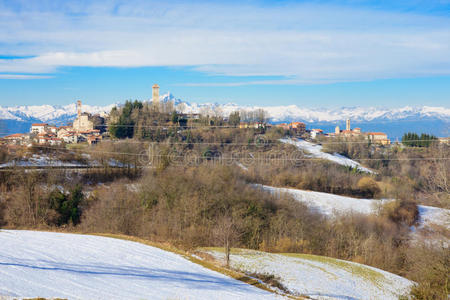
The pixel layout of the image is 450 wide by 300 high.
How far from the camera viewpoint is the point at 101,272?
14.4m

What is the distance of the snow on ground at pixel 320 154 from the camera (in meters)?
63.5

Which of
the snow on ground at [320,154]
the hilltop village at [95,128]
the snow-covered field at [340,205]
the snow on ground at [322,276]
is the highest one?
the hilltop village at [95,128]

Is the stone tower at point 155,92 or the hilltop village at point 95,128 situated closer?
the hilltop village at point 95,128

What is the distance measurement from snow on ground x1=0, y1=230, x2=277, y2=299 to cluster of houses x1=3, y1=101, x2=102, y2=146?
28.4 meters

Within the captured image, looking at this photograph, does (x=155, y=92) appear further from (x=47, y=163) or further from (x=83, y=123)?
(x=47, y=163)

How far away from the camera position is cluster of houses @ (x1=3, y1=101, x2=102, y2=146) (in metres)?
45.0

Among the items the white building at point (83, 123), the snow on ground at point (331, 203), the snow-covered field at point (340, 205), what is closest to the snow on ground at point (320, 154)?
the snow on ground at point (331, 203)

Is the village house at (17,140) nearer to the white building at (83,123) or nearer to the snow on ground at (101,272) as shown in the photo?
the white building at (83,123)

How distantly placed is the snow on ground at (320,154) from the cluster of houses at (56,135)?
1382 inches

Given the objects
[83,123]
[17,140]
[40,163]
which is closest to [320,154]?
[83,123]

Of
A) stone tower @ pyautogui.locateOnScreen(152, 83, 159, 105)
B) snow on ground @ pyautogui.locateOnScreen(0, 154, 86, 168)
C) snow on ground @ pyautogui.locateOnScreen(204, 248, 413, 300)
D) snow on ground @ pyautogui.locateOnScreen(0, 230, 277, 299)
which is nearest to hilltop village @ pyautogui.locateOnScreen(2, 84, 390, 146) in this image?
stone tower @ pyautogui.locateOnScreen(152, 83, 159, 105)

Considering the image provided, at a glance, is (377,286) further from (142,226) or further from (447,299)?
(142,226)

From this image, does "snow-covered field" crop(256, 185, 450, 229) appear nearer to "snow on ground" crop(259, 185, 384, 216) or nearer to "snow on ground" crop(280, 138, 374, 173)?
"snow on ground" crop(259, 185, 384, 216)

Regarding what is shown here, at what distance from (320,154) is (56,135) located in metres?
46.1
